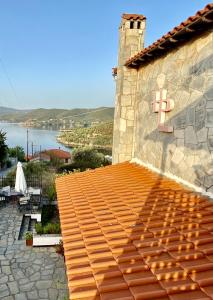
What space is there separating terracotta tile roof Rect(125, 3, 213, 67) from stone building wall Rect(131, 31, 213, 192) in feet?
0.47

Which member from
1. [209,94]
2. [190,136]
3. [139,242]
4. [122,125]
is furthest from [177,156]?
[122,125]

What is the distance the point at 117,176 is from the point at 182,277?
453 centimetres

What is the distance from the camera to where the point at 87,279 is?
9.21ft

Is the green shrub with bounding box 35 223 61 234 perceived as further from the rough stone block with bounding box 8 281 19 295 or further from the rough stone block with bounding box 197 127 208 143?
the rough stone block with bounding box 197 127 208 143

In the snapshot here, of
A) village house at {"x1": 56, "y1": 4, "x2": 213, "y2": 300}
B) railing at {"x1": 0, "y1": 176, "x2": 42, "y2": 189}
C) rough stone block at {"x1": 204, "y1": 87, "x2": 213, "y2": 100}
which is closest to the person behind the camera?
village house at {"x1": 56, "y1": 4, "x2": 213, "y2": 300}

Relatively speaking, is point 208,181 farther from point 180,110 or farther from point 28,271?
point 28,271

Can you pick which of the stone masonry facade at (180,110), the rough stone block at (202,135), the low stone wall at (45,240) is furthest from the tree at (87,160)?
the rough stone block at (202,135)

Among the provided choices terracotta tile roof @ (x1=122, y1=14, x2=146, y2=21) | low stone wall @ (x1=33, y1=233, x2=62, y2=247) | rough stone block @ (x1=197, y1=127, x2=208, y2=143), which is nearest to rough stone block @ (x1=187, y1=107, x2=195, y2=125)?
rough stone block @ (x1=197, y1=127, x2=208, y2=143)

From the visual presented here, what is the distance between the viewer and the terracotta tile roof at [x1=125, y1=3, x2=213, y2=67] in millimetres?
4260

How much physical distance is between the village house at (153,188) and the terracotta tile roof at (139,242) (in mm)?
12

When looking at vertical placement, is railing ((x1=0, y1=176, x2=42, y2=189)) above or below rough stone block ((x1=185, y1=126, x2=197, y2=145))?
below

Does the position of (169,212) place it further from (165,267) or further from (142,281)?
(142,281)

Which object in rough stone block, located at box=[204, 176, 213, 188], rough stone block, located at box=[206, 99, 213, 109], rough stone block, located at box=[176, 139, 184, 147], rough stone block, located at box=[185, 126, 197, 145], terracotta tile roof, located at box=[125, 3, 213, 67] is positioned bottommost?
rough stone block, located at box=[204, 176, 213, 188]

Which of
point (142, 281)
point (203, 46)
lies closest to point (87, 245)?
point (142, 281)
